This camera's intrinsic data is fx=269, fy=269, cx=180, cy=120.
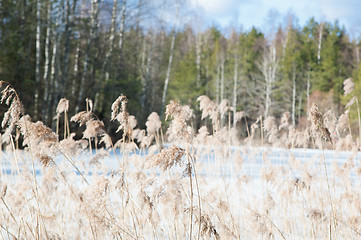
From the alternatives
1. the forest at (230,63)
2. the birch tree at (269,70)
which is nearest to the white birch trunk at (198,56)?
the forest at (230,63)

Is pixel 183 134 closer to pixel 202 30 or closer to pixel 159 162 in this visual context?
pixel 159 162

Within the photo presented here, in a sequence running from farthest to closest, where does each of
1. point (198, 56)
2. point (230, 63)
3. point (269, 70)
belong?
point (230, 63) < point (198, 56) < point (269, 70)

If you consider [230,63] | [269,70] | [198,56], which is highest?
[198,56]

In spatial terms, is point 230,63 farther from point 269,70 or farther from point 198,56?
point 269,70

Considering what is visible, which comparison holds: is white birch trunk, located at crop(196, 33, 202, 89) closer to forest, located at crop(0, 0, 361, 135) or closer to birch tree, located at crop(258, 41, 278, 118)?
forest, located at crop(0, 0, 361, 135)

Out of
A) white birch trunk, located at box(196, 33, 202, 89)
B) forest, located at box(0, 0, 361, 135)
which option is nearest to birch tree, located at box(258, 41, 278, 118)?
forest, located at box(0, 0, 361, 135)

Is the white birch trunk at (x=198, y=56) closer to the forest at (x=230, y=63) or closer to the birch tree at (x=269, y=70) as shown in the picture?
the forest at (x=230, y=63)

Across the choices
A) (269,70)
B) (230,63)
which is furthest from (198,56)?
Result: (269,70)

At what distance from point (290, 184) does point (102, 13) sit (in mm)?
12571

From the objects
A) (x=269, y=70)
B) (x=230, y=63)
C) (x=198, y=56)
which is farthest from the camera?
(x=230, y=63)

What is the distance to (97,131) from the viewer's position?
1.87 m

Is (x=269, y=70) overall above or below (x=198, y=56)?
below

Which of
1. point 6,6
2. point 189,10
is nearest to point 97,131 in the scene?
point 6,6

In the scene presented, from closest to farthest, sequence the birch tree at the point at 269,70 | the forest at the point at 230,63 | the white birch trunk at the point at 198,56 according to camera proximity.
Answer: the forest at the point at 230,63
the birch tree at the point at 269,70
the white birch trunk at the point at 198,56
